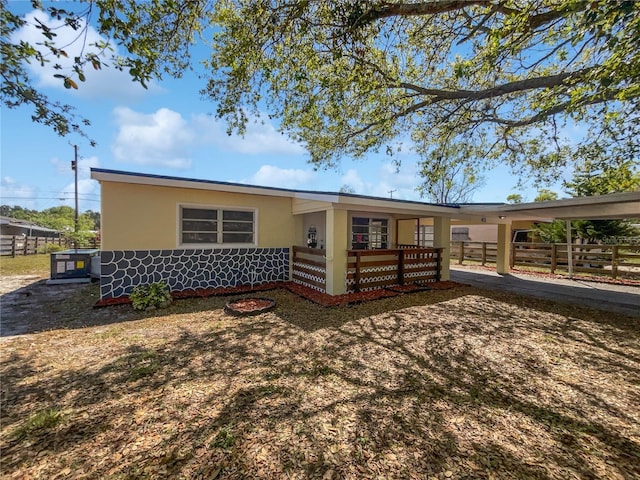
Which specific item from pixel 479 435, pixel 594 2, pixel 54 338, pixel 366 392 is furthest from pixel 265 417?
pixel 594 2

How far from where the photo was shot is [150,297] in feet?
20.6

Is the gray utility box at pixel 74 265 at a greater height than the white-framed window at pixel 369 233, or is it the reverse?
the white-framed window at pixel 369 233

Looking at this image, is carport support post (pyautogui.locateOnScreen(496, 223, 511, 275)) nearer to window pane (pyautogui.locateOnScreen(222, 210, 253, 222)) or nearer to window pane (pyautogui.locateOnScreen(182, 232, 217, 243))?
window pane (pyautogui.locateOnScreen(222, 210, 253, 222))

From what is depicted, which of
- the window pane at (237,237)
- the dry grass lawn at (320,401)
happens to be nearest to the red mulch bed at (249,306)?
the dry grass lawn at (320,401)

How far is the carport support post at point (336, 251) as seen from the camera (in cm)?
739

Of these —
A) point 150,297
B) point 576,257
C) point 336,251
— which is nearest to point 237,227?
point 150,297

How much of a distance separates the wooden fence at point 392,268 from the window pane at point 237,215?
3307mm

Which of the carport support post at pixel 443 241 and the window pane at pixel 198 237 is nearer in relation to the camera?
the window pane at pixel 198 237

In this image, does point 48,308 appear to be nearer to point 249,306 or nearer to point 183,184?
point 183,184

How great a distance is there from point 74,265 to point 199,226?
17.4 feet

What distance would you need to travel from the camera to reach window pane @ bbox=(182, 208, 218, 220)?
7785mm

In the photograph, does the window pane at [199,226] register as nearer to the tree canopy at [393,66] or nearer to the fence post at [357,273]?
the tree canopy at [393,66]

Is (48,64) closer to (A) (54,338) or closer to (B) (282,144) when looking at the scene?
(A) (54,338)

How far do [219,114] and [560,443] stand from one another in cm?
740
